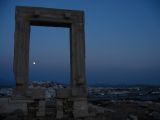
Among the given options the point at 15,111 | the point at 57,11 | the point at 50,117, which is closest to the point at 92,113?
the point at 50,117

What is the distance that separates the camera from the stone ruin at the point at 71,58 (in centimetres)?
983

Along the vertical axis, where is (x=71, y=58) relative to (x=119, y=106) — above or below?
above

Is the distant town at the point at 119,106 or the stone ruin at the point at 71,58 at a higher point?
the stone ruin at the point at 71,58

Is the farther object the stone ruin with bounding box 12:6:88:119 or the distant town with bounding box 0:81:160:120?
the distant town with bounding box 0:81:160:120

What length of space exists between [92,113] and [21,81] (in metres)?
2.92

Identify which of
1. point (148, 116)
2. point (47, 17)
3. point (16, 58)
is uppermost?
point (47, 17)

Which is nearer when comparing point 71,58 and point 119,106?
point 71,58

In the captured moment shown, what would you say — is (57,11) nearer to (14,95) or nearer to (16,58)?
(16,58)

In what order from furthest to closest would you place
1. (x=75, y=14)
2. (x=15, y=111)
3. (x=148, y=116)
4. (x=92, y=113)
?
(x=148, y=116)
(x=75, y=14)
(x=92, y=113)
(x=15, y=111)

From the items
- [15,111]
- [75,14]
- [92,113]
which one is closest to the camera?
[15,111]

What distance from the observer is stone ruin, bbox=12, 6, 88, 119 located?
32.2 ft

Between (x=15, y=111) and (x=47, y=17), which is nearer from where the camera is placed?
(x=15, y=111)

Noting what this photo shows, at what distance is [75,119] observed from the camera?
32.2ft

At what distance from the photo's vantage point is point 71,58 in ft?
34.9
